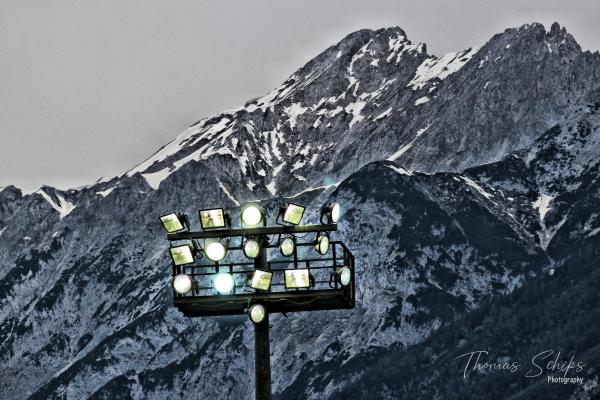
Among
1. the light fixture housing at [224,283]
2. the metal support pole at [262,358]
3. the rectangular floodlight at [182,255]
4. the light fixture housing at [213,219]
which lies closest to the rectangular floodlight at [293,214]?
the metal support pole at [262,358]

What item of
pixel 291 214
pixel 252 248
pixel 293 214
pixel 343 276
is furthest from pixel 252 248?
pixel 343 276

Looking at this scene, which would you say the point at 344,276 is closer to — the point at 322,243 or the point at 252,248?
the point at 322,243

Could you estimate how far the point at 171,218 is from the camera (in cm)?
4725

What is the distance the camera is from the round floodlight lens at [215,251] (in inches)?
1788

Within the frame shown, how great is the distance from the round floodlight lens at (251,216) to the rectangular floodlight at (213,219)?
38.5 inches

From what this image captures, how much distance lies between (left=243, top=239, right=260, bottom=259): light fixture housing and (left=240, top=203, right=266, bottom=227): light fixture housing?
2.25ft

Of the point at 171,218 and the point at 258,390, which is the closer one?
the point at 258,390

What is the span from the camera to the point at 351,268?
45906 millimetres

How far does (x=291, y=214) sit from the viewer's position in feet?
150

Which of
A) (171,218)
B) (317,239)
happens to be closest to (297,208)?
(317,239)

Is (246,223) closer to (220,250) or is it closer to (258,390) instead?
(220,250)

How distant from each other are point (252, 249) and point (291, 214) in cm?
181

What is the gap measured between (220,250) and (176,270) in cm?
179

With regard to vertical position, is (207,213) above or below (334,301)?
above
